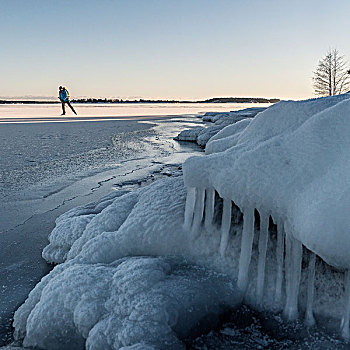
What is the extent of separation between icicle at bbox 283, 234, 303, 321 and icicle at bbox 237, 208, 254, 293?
0.14 m

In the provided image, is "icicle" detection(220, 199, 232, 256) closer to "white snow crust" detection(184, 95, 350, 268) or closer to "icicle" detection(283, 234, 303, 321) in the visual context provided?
"white snow crust" detection(184, 95, 350, 268)

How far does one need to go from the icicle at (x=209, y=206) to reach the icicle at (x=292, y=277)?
35cm

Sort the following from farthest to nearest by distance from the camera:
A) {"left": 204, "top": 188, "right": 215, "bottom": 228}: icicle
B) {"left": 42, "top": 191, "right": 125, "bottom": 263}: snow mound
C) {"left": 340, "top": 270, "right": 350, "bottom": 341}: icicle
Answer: {"left": 42, "top": 191, "right": 125, "bottom": 263}: snow mound < {"left": 204, "top": 188, "right": 215, "bottom": 228}: icicle < {"left": 340, "top": 270, "right": 350, "bottom": 341}: icicle

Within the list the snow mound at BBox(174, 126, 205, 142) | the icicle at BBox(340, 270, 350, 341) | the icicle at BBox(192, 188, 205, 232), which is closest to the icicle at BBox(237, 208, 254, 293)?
the icicle at BBox(192, 188, 205, 232)

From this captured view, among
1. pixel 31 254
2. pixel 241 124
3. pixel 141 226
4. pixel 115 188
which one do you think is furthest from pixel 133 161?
pixel 141 226

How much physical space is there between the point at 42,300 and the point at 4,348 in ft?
0.67

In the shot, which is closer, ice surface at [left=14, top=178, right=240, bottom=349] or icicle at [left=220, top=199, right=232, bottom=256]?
ice surface at [left=14, top=178, right=240, bottom=349]

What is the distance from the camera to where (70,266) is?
1.59m

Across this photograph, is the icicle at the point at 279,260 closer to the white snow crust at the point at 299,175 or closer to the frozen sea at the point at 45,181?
the white snow crust at the point at 299,175

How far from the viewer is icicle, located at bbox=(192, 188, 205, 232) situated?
148cm

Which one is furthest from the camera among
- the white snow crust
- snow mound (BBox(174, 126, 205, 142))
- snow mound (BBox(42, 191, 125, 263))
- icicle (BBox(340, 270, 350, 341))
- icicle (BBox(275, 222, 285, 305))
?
snow mound (BBox(174, 126, 205, 142))

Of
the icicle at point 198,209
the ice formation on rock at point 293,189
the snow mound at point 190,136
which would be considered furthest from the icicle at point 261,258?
the snow mound at point 190,136

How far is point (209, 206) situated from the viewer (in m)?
1.48

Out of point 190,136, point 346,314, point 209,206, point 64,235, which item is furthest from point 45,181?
point 190,136
